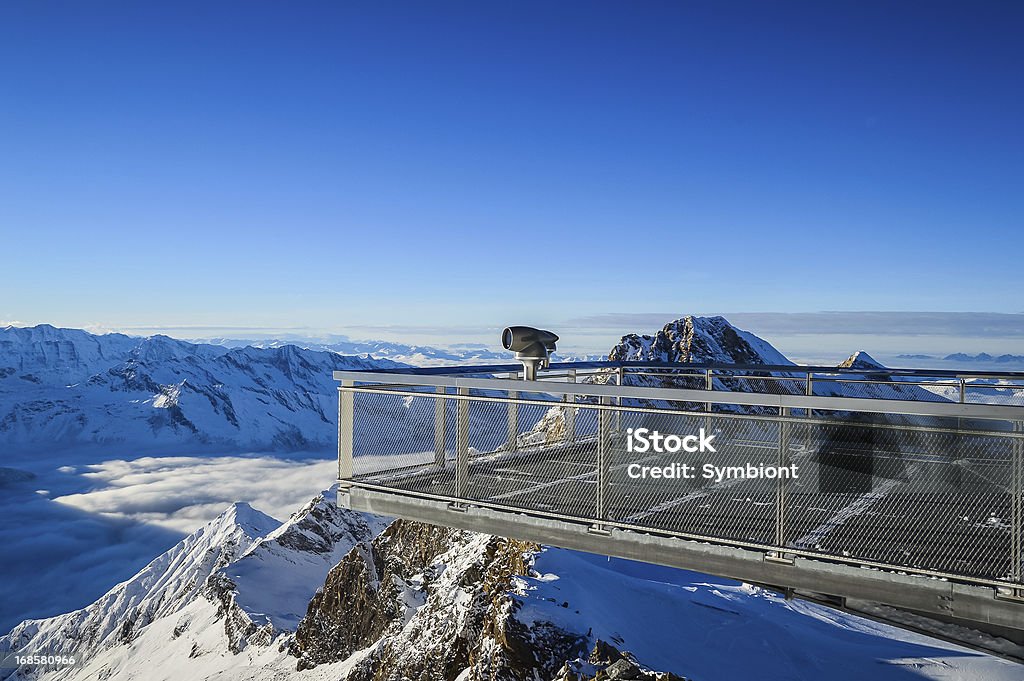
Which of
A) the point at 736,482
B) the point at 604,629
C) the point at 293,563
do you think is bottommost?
the point at 293,563

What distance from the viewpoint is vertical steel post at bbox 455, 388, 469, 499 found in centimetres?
1028

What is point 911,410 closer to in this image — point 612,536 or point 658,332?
point 612,536

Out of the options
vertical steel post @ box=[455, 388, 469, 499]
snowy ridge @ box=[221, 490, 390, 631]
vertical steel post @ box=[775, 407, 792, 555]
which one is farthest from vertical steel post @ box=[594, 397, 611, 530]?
snowy ridge @ box=[221, 490, 390, 631]

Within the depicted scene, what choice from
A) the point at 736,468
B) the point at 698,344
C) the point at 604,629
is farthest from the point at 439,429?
the point at 698,344

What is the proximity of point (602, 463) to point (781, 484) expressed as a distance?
200 centimetres

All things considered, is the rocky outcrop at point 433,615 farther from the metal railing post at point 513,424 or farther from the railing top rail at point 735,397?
the railing top rail at point 735,397

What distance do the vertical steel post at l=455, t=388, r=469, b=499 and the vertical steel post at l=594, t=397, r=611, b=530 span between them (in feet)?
6.53

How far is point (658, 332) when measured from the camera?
240 feet

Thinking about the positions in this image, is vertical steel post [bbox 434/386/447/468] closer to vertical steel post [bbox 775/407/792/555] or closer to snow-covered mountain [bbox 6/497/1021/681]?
vertical steel post [bbox 775/407/792/555]

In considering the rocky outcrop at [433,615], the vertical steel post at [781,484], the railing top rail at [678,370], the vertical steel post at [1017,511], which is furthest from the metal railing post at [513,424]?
the rocky outcrop at [433,615]

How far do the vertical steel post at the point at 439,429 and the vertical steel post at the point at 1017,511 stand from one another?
20.4 feet

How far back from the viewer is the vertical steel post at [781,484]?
781cm

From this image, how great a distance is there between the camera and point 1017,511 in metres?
6.84

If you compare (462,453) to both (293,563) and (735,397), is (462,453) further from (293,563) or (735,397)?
(293,563)
